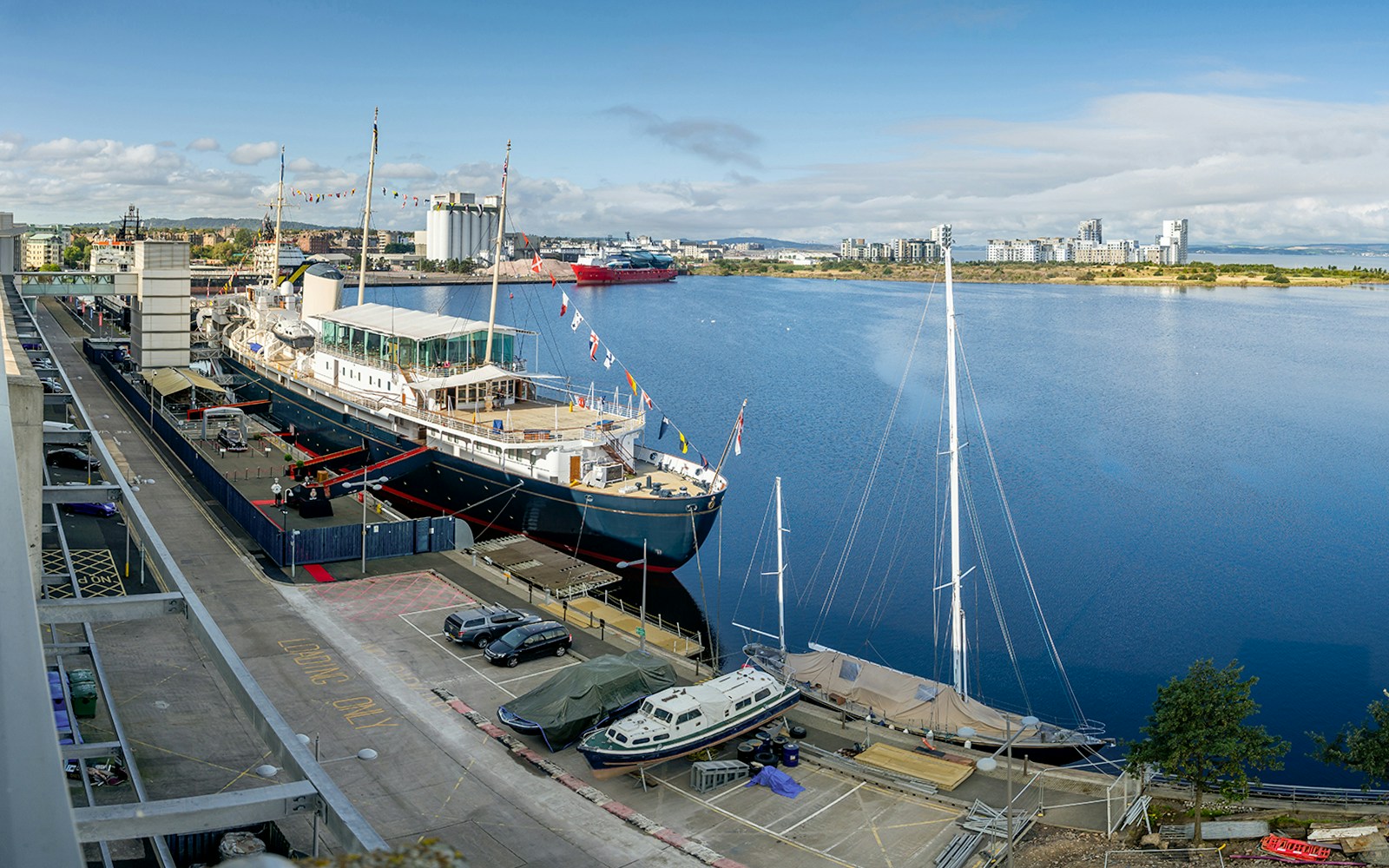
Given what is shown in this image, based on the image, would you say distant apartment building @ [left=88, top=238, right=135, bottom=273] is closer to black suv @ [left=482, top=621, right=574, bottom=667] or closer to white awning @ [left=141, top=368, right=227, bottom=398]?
white awning @ [left=141, top=368, right=227, bottom=398]

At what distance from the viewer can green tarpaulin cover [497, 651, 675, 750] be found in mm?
23953

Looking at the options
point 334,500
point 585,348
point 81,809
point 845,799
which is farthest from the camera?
point 585,348

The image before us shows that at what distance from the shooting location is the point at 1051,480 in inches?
2318

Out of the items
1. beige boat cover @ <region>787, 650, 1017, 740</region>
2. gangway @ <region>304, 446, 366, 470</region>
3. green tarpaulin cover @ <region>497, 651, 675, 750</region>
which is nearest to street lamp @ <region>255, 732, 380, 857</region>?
green tarpaulin cover @ <region>497, 651, 675, 750</region>

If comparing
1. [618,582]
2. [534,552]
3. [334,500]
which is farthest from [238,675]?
[334,500]

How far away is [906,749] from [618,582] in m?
17.3

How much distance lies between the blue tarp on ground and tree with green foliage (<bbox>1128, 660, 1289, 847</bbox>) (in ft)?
23.2

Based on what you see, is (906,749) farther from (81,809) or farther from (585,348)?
(585,348)

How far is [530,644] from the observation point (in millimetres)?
28844

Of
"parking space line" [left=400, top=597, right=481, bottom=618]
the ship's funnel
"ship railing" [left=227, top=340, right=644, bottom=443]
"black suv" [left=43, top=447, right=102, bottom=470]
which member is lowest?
"parking space line" [left=400, top=597, right=481, bottom=618]

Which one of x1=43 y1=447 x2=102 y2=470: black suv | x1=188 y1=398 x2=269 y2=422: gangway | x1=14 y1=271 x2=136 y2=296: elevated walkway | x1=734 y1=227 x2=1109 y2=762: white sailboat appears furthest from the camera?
x1=14 y1=271 x2=136 y2=296: elevated walkway

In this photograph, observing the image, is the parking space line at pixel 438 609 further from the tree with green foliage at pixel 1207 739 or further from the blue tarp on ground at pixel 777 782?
the tree with green foliage at pixel 1207 739

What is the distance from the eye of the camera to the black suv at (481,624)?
2964 cm

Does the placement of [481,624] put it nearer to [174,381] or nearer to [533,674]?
[533,674]
